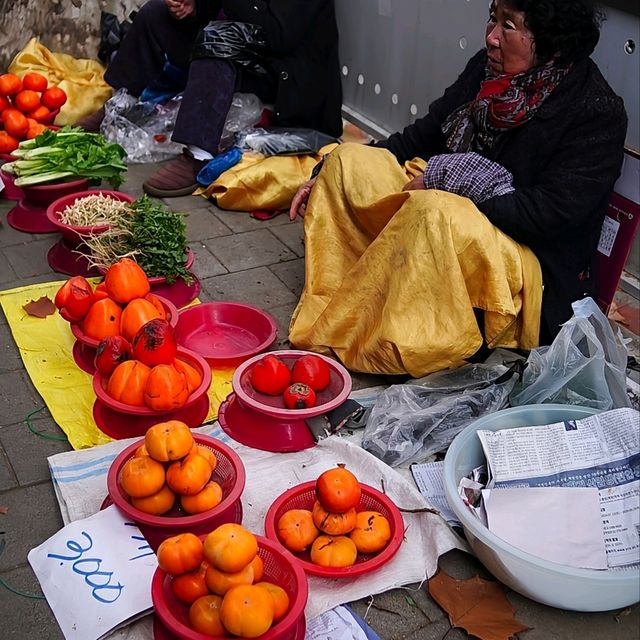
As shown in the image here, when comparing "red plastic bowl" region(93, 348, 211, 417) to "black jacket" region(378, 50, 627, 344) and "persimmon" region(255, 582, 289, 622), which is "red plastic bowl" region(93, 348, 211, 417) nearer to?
"persimmon" region(255, 582, 289, 622)

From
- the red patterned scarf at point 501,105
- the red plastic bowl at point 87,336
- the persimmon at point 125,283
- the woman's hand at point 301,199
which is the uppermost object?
the red patterned scarf at point 501,105

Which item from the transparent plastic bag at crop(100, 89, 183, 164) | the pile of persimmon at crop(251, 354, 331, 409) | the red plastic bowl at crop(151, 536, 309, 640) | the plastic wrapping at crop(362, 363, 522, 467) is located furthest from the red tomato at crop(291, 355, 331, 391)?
the transparent plastic bag at crop(100, 89, 183, 164)

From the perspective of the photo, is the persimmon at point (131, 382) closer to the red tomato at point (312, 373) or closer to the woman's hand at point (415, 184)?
the red tomato at point (312, 373)

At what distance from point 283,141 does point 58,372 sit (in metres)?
2.06

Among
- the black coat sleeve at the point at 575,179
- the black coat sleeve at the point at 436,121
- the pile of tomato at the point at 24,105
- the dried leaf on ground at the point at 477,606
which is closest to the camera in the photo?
the dried leaf on ground at the point at 477,606

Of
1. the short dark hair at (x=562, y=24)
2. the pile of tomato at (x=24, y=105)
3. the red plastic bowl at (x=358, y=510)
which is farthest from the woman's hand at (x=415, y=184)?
the pile of tomato at (x=24, y=105)

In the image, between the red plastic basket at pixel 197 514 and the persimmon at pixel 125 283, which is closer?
the red plastic basket at pixel 197 514

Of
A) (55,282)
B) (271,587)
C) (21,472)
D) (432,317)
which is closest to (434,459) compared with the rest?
(432,317)

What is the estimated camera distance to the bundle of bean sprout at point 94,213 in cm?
340

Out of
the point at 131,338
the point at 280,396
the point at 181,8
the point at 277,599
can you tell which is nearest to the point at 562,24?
the point at 280,396

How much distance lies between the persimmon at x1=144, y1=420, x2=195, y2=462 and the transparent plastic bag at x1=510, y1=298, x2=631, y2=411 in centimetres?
122

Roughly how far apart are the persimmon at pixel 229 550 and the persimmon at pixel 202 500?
312 millimetres

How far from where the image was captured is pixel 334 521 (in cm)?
214

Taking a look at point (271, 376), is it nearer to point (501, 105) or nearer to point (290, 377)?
point (290, 377)
